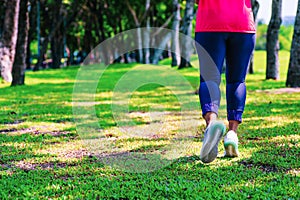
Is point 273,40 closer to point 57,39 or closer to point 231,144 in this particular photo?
point 231,144

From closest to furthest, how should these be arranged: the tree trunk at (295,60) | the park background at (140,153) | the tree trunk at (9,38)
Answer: the park background at (140,153) < the tree trunk at (295,60) < the tree trunk at (9,38)

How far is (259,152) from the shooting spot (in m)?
5.19

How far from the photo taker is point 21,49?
1566 cm

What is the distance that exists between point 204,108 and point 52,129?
10.5 feet

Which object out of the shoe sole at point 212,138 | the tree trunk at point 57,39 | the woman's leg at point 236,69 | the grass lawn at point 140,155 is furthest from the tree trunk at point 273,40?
the tree trunk at point 57,39

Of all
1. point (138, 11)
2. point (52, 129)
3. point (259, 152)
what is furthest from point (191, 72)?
point (138, 11)

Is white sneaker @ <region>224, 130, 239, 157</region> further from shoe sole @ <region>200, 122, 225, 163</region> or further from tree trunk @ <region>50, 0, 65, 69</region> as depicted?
tree trunk @ <region>50, 0, 65, 69</region>

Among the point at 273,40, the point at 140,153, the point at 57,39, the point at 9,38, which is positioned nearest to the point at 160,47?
the point at 57,39

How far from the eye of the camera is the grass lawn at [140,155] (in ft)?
12.7

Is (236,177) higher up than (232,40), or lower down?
lower down

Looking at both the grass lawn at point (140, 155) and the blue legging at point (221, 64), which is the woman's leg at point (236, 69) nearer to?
the blue legging at point (221, 64)

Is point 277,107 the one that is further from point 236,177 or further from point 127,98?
point 236,177

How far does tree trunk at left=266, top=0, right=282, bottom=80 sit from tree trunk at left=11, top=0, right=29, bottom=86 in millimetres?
7923

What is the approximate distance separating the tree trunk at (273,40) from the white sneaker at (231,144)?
12477 millimetres
